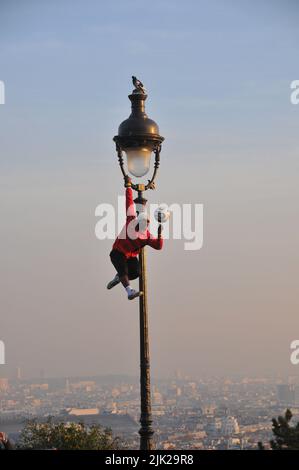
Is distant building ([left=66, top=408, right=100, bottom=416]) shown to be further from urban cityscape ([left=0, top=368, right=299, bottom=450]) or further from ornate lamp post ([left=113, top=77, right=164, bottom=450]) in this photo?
ornate lamp post ([left=113, top=77, right=164, bottom=450])

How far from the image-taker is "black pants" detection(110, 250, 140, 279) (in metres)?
15.3

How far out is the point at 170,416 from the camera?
200ft

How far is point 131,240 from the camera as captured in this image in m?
15.2

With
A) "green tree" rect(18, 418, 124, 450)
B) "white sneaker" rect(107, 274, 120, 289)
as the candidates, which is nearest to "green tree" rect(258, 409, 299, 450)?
"white sneaker" rect(107, 274, 120, 289)

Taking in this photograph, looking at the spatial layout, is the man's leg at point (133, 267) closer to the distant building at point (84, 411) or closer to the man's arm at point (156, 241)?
the man's arm at point (156, 241)

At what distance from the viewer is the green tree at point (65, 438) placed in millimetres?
25503

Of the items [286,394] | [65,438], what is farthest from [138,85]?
[286,394]

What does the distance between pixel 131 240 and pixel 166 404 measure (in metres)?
60.1

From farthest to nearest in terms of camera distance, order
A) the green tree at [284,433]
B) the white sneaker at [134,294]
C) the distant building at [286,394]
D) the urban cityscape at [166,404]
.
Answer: the distant building at [286,394]
the urban cityscape at [166,404]
the green tree at [284,433]
the white sneaker at [134,294]

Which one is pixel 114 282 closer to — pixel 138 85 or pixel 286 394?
pixel 138 85

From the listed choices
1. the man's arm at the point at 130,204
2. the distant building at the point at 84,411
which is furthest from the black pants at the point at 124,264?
the distant building at the point at 84,411

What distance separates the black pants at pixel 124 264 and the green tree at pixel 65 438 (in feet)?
32.5
